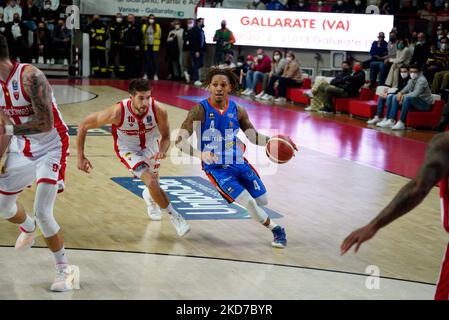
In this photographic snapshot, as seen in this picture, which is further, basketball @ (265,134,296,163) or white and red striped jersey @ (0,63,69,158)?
basketball @ (265,134,296,163)

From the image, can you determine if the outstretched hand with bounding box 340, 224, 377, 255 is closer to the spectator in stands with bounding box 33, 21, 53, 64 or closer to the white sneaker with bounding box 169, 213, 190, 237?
the white sneaker with bounding box 169, 213, 190, 237

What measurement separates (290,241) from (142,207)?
192 cm

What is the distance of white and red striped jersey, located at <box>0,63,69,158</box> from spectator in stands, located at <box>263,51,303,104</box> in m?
14.8

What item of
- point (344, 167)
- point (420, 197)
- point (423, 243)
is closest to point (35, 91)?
point (420, 197)

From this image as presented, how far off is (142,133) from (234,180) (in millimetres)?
1024

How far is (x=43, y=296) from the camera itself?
5.28m

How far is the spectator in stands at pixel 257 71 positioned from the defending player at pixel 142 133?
14372mm

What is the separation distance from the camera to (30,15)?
77.7 feet

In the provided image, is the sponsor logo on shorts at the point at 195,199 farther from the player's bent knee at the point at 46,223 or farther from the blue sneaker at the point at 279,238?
the player's bent knee at the point at 46,223

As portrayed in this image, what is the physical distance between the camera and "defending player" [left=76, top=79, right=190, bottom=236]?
22.7ft

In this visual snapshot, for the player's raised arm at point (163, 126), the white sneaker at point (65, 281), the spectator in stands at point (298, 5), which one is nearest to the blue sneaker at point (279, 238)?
the player's raised arm at point (163, 126)

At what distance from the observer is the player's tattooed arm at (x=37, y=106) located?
5293mm

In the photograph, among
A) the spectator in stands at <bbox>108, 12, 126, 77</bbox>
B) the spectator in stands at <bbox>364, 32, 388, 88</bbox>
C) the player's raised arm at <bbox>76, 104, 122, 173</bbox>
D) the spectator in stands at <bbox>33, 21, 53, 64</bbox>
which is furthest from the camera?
the spectator in stands at <bbox>108, 12, 126, 77</bbox>

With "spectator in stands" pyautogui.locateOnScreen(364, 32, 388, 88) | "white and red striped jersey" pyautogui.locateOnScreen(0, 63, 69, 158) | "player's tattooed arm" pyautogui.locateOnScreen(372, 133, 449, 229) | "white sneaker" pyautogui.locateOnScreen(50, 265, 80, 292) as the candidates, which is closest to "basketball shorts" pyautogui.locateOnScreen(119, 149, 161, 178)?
"white and red striped jersey" pyautogui.locateOnScreen(0, 63, 69, 158)
